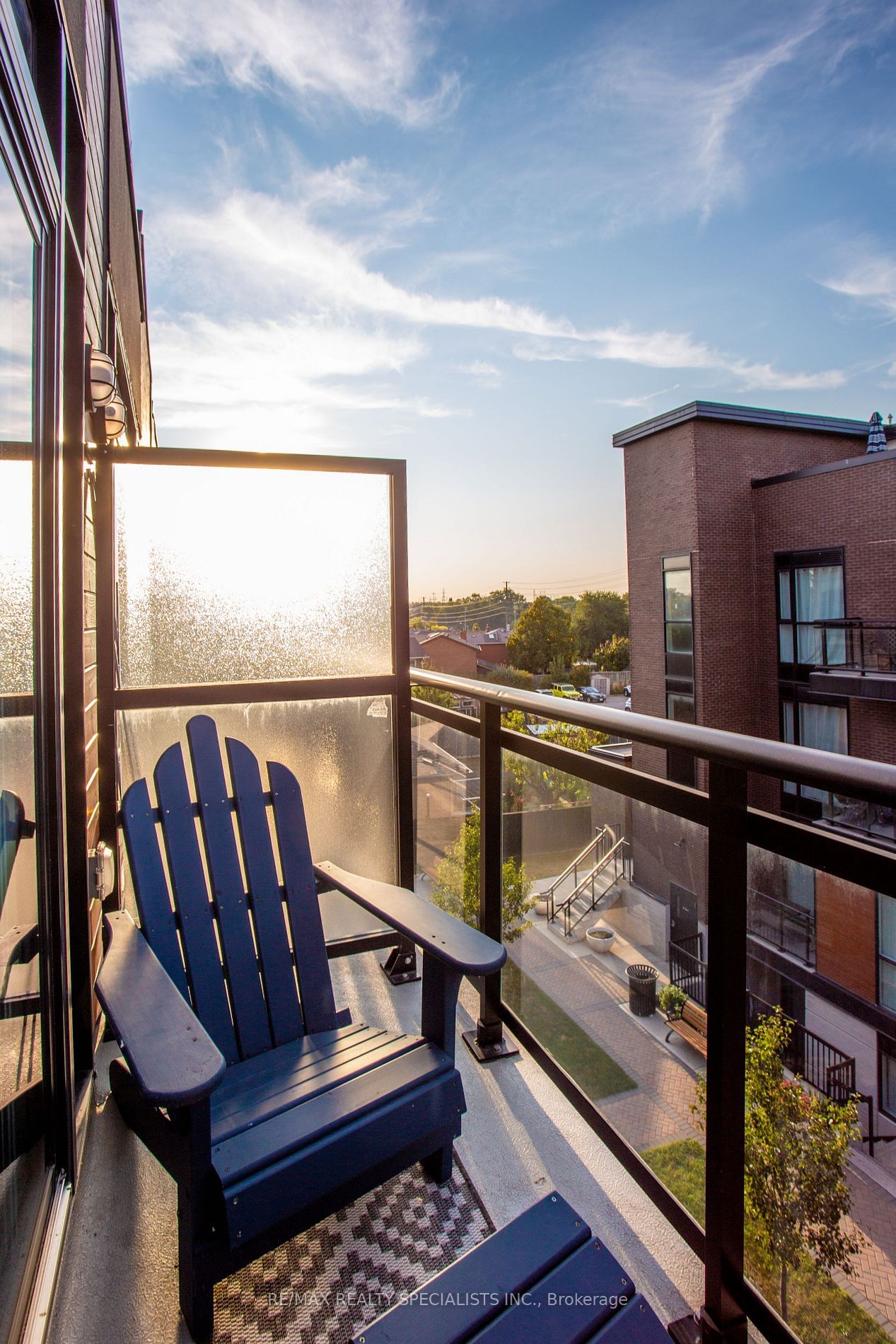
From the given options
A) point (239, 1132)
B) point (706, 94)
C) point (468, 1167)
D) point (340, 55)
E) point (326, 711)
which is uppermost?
point (706, 94)

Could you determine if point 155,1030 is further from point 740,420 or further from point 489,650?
point 489,650

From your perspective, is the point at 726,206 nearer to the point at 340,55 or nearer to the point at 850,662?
the point at 850,662

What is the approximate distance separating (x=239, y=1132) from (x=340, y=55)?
5.89 metres

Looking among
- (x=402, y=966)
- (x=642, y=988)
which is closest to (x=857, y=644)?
(x=402, y=966)

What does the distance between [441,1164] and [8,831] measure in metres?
1.18

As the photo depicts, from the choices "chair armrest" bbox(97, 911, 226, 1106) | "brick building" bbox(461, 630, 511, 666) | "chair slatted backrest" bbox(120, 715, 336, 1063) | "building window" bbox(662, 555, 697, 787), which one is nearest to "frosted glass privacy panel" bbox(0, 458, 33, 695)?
"chair slatted backrest" bbox(120, 715, 336, 1063)

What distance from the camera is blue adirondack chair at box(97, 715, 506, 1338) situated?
1159mm

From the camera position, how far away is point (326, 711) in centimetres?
254

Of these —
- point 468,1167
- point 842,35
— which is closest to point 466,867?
point 468,1167

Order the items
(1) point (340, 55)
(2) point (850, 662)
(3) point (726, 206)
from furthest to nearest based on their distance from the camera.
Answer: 1. (3) point (726, 206)
2. (2) point (850, 662)
3. (1) point (340, 55)

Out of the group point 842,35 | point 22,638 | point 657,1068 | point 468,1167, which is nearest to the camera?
point 22,638

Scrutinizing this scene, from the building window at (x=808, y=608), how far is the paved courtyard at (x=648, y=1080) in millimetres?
12579

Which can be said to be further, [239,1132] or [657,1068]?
[657,1068]

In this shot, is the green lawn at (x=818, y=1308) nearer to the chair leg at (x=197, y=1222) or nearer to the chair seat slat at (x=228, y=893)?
the chair leg at (x=197, y=1222)
